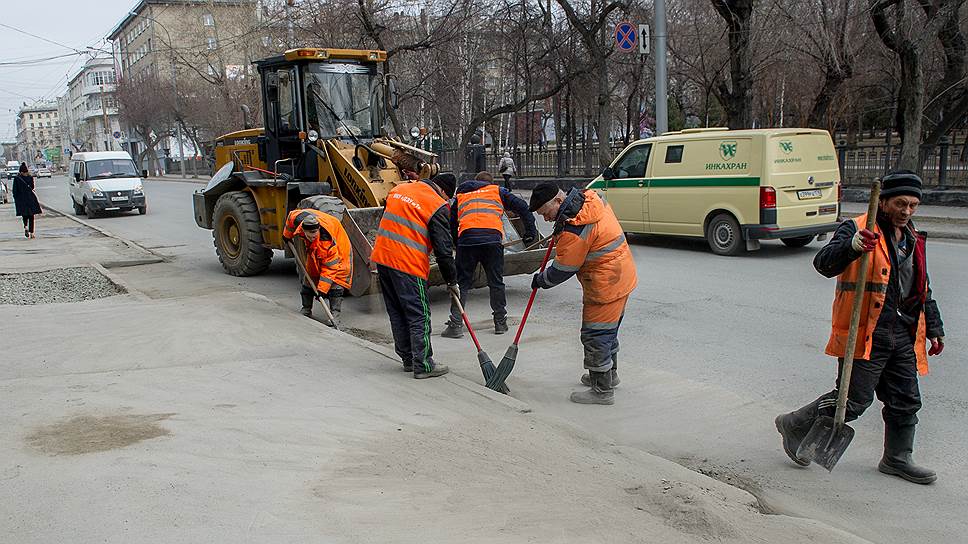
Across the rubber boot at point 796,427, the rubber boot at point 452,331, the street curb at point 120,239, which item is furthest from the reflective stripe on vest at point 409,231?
the street curb at point 120,239

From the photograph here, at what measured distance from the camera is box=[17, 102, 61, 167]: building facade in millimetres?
156125

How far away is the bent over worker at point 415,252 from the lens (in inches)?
257

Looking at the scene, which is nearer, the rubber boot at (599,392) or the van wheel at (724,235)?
the rubber boot at (599,392)

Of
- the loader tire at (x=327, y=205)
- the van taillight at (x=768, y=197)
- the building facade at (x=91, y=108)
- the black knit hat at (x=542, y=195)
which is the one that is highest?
the building facade at (x=91, y=108)

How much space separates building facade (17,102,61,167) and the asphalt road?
150m

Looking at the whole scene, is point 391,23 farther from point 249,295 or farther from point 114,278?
point 249,295

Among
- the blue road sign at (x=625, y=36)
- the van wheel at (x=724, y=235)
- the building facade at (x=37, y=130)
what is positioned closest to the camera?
the van wheel at (x=724, y=235)

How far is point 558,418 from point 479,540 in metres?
2.05

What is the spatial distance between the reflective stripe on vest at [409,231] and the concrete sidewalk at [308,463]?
2.94 ft

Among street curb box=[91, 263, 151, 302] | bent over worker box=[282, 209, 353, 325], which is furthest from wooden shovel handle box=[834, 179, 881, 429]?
street curb box=[91, 263, 151, 302]

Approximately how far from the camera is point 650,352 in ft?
24.4

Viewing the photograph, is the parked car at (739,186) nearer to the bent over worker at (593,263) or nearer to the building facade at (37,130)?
the bent over worker at (593,263)

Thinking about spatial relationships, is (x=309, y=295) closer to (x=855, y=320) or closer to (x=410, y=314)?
(x=410, y=314)

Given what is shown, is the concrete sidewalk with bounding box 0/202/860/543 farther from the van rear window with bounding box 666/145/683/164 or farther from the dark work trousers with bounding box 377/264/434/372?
the van rear window with bounding box 666/145/683/164
